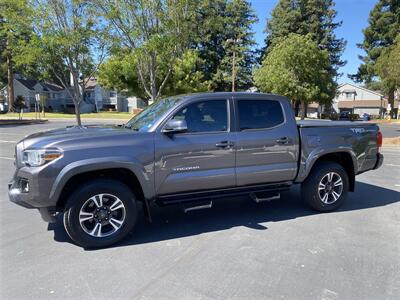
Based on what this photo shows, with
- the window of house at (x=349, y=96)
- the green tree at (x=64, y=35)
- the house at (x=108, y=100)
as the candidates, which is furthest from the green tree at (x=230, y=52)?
the green tree at (x=64, y=35)

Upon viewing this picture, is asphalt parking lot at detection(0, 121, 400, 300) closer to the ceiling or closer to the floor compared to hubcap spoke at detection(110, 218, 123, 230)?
closer to the floor

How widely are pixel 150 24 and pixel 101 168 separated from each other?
26.8 feet

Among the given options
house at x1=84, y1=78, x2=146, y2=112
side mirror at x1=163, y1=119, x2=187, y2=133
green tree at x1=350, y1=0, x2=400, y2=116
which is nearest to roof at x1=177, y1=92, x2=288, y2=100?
side mirror at x1=163, y1=119, x2=187, y2=133

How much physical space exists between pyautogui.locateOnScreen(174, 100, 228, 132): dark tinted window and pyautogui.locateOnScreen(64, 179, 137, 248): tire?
1209mm

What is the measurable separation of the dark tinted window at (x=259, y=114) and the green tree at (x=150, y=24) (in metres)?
6.50

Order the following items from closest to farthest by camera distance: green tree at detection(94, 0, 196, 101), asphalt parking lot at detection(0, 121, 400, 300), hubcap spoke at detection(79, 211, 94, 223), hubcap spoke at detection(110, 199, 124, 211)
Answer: asphalt parking lot at detection(0, 121, 400, 300)
hubcap spoke at detection(79, 211, 94, 223)
hubcap spoke at detection(110, 199, 124, 211)
green tree at detection(94, 0, 196, 101)

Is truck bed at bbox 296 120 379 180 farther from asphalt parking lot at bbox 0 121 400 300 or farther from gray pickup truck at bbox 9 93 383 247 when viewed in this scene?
asphalt parking lot at bbox 0 121 400 300

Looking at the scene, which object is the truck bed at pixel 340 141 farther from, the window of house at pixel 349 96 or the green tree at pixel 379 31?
the window of house at pixel 349 96

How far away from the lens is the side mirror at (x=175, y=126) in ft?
13.6

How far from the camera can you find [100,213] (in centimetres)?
409

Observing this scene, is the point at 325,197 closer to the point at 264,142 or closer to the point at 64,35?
the point at 264,142

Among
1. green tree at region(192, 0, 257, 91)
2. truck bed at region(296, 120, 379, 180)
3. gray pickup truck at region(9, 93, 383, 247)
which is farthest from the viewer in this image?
green tree at region(192, 0, 257, 91)

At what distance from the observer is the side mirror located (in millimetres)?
4160

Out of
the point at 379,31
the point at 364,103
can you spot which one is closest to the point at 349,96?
the point at 364,103
